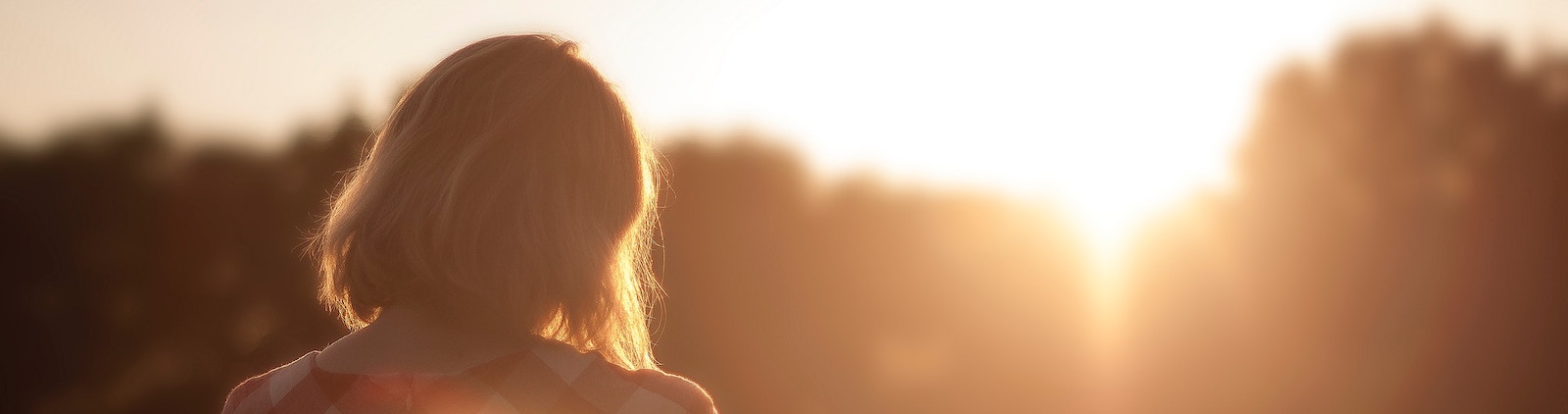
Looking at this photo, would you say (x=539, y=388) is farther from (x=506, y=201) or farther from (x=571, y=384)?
(x=506, y=201)

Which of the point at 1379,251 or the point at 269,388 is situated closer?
the point at 269,388

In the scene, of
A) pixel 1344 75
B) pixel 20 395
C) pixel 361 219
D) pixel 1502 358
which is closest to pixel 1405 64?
pixel 1344 75

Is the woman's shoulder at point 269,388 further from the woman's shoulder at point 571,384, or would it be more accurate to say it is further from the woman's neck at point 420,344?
the woman's shoulder at point 571,384

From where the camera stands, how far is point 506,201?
7.06 ft

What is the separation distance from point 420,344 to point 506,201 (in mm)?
253

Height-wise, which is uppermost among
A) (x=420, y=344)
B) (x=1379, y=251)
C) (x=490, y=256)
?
(x=1379, y=251)

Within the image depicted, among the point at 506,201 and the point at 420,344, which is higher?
the point at 506,201

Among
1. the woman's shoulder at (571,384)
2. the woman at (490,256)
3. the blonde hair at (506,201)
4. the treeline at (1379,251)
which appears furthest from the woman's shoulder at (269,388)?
the treeline at (1379,251)

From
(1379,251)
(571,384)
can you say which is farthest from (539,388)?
(1379,251)

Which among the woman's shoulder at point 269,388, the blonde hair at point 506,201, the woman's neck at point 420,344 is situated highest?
the blonde hair at point 506,201

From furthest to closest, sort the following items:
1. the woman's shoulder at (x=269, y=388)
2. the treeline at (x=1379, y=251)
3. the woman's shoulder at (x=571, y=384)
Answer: the treeline at (x=1379, y=251) < the woman's shoulder at (x=269, y=388) < the woman's shoulder at (x=571, y=384)

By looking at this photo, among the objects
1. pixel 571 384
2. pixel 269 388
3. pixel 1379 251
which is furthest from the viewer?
pixel 1379 251

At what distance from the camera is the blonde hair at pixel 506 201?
2.14 m

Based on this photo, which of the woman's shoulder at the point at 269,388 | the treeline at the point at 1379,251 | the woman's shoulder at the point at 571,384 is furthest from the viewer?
the treeline at the point at 1379,251
